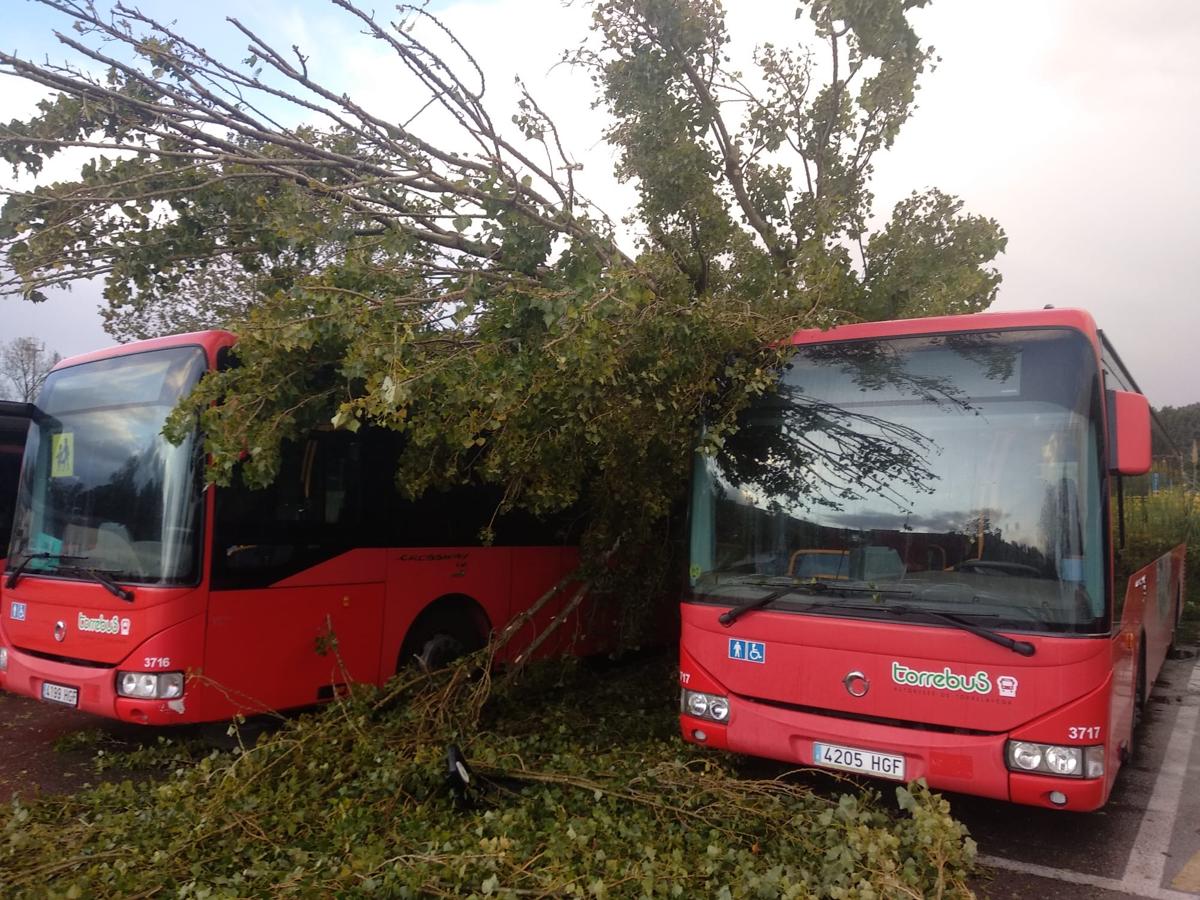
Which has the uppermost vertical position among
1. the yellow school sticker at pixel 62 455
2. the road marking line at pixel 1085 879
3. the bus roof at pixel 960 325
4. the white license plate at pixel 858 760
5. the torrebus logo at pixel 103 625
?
the bus roof at pixel 960 325

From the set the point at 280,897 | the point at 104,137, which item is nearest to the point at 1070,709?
the point at 280,897

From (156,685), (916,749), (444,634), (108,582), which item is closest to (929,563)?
(916,749)

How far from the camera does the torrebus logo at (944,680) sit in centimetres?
446

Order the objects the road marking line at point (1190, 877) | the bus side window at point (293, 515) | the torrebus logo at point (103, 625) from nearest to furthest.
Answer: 1. the road marking line at point (1190, 877)
2. the torrebus logo at point (103, 625)
3. the bus side window at point (293, 515)

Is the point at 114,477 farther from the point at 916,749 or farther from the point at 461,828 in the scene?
the point at 916,749

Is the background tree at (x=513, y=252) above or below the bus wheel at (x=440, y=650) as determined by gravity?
above

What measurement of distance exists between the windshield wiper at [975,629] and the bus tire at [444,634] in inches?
150

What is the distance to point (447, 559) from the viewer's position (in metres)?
7.74

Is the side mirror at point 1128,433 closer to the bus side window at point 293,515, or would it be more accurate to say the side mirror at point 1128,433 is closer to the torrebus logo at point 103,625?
the bus side window at point 293,515

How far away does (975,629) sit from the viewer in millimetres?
4445

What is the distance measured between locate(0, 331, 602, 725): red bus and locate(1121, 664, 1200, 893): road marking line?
451 centimetres

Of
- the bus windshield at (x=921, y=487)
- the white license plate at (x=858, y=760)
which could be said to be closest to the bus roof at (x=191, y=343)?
the bus windshield at (x=921, y=487)

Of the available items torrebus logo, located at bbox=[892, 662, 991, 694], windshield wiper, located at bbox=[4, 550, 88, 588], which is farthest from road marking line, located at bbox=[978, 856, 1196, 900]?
windshield wiper, located at bbox=[4, 550, 88, 588]

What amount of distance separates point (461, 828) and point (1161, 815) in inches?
168
